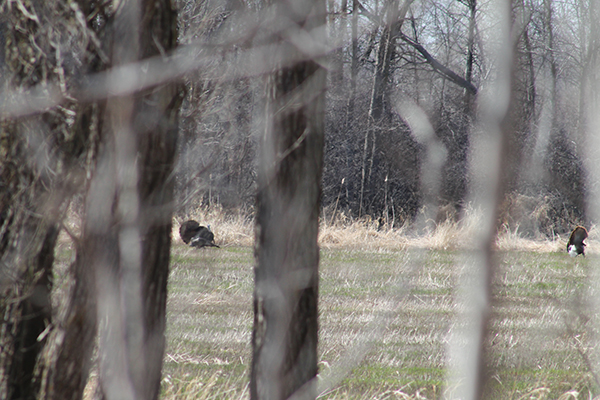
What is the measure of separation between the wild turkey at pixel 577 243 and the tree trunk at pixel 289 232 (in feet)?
30.0

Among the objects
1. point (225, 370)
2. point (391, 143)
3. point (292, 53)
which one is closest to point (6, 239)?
point (292, 53)

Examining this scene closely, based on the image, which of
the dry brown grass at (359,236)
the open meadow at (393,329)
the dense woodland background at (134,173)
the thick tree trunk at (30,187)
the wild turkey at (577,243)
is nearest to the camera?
the open meadow at (393,329)

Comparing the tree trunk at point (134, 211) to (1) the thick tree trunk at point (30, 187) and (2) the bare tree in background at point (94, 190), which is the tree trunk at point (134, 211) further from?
(1) the thick tree trunk at point (30, 187)

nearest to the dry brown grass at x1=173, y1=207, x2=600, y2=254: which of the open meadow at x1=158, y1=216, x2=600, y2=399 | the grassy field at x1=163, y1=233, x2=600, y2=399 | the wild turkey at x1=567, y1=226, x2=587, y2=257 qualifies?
the wild turkey at x1=567, y1=226, x2=587, y2=257

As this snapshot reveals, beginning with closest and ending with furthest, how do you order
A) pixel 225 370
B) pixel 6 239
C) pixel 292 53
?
pixel 292 53 → pixel 6 239 → pixel 225 370

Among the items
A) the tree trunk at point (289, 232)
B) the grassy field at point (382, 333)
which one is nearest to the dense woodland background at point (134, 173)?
the tree trunk at point (289, 232)

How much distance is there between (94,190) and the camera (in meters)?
1.98

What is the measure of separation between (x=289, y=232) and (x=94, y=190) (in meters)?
0.68

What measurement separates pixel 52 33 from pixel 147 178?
0.65 meters

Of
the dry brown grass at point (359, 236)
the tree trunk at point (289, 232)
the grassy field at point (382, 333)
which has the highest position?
the tree trunk at point (289, 232)

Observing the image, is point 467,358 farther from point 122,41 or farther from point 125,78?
point 122,41

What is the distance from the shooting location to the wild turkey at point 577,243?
10.0 metres

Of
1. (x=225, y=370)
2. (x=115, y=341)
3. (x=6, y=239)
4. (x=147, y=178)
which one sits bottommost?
(x=225, y=370)

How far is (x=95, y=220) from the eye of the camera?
1.97 meters
